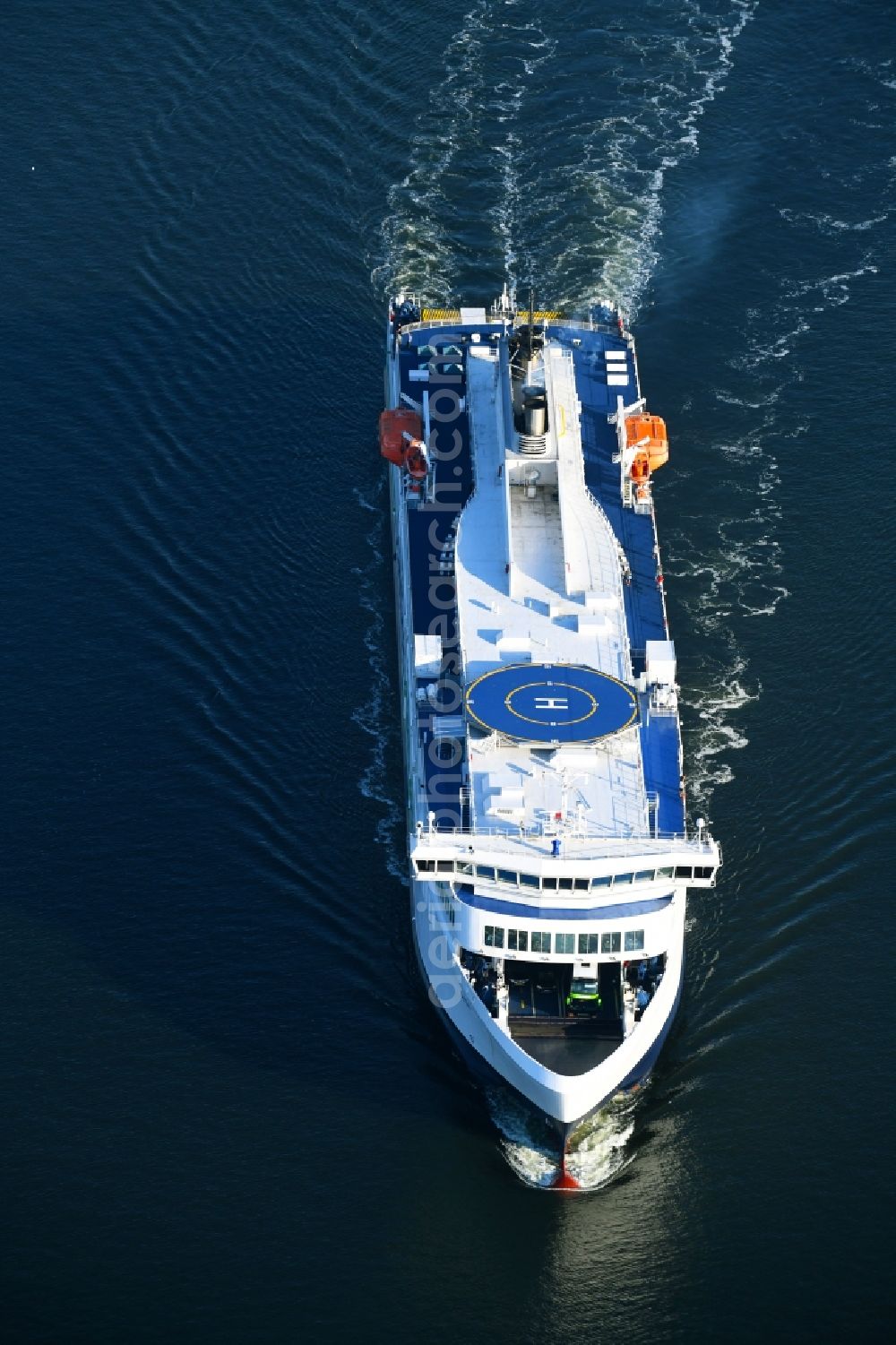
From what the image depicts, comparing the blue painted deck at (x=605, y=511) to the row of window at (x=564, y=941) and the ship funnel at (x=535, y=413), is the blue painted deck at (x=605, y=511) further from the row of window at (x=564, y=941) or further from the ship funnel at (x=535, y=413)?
the ship funnel at (x=535, y=413)

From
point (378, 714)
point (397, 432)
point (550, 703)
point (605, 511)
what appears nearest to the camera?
point (550, 703)

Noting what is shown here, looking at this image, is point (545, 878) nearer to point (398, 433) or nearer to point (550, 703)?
point (550, 703)

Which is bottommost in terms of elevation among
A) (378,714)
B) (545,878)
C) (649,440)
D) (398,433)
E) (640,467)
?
(545,878)

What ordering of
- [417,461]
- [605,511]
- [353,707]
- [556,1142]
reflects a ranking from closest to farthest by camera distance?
[556,1142]
[353,707]
[605,511]
[417,461]

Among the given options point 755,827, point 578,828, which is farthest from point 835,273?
point 578,828

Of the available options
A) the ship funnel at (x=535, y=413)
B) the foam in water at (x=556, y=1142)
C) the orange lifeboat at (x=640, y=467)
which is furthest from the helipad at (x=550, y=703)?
the orange lifeboat at (x=640, y=467)

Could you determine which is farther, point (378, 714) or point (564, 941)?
→ point (378, 714)

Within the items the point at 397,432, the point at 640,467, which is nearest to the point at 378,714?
the point at 397,432
